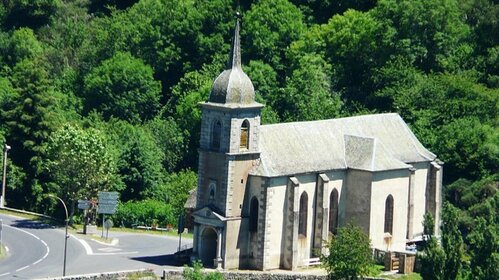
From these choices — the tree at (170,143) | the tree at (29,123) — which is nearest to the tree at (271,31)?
the tree at (170,143)

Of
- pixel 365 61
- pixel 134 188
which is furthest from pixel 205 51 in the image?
pixel 134 188

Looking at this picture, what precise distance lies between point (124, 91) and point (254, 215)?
4733 cm

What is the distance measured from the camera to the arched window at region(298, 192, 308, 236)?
118 metres

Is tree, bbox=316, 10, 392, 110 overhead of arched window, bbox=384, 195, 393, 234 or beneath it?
overhead

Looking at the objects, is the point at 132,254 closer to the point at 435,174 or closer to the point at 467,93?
the point at 435,174

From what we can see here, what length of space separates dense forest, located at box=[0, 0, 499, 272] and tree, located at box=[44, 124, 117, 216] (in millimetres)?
97

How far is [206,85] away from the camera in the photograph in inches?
6058

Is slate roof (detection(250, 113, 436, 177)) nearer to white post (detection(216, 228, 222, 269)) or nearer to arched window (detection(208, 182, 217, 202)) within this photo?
arched window (detection(208, 182, 217, 202))

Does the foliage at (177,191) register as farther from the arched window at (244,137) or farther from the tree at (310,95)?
the arched window at (244,137)

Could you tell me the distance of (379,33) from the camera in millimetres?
152625

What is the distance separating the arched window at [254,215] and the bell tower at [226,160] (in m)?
0.53

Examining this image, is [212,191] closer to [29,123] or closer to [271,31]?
[29,123]

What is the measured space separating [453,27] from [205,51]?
2321 centimetres

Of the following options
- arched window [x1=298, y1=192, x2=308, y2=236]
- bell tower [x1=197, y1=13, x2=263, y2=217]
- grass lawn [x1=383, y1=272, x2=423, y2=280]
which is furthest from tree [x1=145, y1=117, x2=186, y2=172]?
grass lawn [x1=383, y1=272, x2=423, y2=280]
